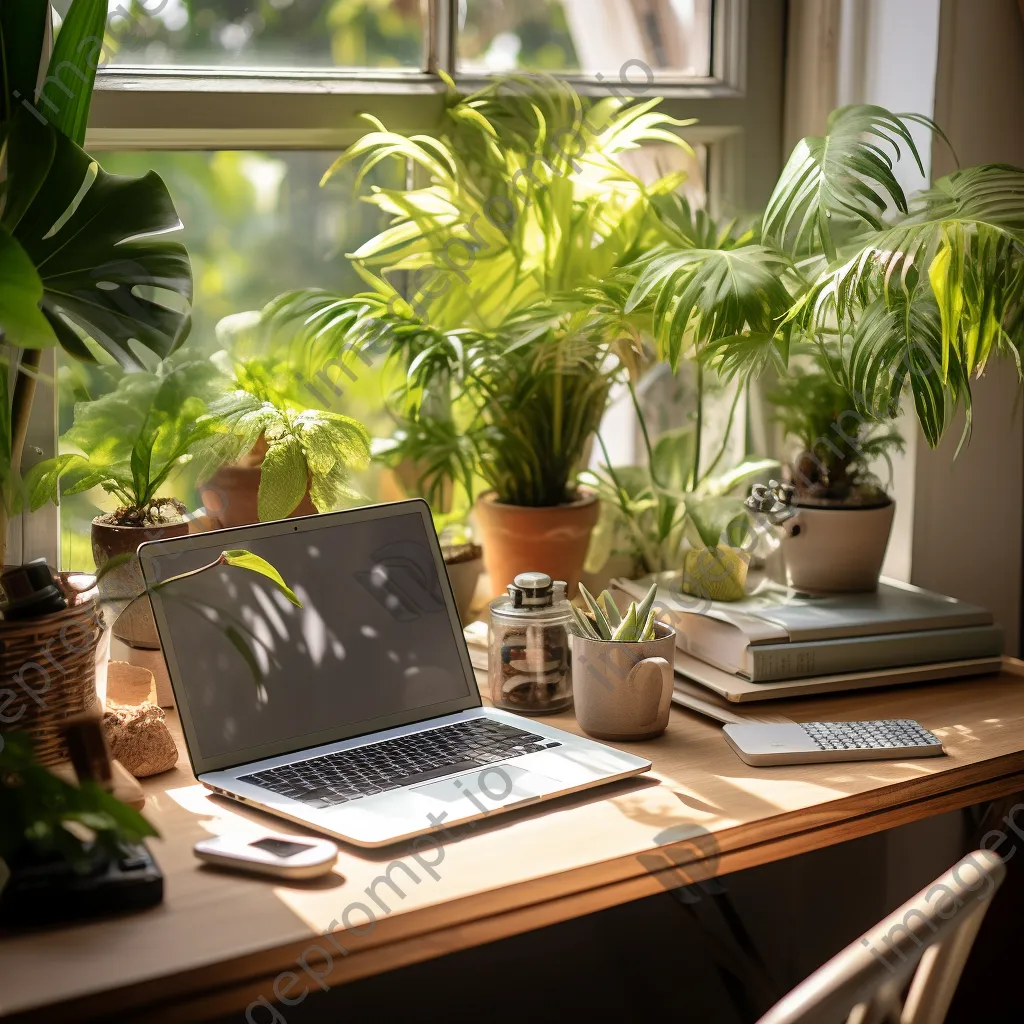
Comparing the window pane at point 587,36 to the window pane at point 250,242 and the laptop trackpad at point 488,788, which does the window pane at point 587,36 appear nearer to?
the window pane at point 250,242

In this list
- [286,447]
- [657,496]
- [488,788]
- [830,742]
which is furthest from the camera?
[657,496]

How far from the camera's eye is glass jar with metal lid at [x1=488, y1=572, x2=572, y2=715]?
53.9 inches

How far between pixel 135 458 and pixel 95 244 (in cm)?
30

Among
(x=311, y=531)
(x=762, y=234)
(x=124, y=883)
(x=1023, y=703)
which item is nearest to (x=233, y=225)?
(x=311, y=531)

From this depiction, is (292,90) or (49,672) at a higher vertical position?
(292,90)

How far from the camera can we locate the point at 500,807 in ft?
3.62

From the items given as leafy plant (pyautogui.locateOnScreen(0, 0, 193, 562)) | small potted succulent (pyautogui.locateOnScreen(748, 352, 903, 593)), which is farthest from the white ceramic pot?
leafy plant (pyautogui.locateOnScreen(0, 0, 193, 562))

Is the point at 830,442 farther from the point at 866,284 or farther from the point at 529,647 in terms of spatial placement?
the point at 529,647

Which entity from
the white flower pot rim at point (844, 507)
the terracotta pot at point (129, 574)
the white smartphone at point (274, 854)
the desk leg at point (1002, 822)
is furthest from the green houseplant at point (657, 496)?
the white smartphone at point (274, 854)

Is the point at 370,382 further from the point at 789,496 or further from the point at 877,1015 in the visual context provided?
the point at 877,1015

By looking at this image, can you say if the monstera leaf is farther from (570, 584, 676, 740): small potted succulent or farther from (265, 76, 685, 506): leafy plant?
(570, 584, 676, 740): small potted succulent

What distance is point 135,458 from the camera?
135 cm

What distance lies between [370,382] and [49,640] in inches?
25.7

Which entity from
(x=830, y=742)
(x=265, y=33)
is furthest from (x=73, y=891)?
(x=265, y=33)
